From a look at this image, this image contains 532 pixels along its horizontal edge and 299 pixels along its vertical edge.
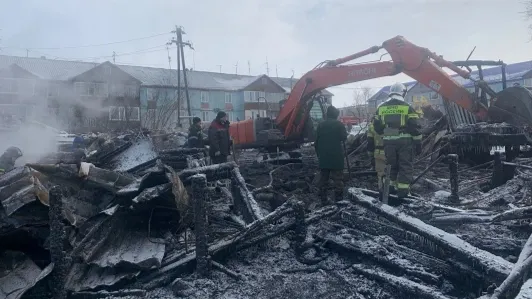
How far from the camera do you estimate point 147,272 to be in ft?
12.7

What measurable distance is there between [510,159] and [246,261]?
7.74 m

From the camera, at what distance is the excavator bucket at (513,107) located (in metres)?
8.53

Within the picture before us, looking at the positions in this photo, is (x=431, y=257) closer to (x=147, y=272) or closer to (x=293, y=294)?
(x=293, y=294)

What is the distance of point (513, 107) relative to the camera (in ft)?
28.3

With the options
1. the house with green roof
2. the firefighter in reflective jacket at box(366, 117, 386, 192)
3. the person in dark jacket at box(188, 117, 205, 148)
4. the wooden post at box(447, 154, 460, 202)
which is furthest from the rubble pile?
the house with green roof

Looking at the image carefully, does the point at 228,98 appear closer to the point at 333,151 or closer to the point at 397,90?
the point at 333,151

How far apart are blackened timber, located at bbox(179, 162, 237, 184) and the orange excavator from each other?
532 cm

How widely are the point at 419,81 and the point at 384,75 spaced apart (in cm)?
80

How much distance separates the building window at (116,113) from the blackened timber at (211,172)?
2793cm

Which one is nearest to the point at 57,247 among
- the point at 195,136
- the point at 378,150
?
the point at 378,150

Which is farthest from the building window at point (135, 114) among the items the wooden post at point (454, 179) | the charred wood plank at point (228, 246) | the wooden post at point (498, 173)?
the charred wood plank at point (228, 246)

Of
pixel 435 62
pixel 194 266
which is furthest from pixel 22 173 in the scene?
pixel 435 62

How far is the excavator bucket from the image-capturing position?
336 inches

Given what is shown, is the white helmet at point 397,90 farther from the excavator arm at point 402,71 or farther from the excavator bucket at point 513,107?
the excavator bucket at point 513,107
